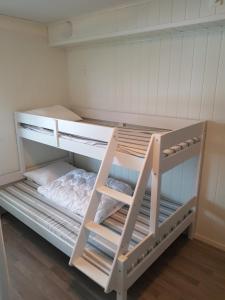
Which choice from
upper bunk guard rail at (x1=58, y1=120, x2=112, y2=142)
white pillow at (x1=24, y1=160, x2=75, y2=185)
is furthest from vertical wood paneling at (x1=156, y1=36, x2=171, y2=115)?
white pillow at (x1=24, y1=160, x2=75, y2=185)

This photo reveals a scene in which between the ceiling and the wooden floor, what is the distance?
221cm

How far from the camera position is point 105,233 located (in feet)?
5.13

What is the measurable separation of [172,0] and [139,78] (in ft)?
2.48

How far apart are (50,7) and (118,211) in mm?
2008

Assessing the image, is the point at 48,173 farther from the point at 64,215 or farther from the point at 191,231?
the point at 191,231

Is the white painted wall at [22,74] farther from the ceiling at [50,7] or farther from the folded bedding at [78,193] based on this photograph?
the folded bedding at [78,193]

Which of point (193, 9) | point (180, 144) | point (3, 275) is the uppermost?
point (193, 9)

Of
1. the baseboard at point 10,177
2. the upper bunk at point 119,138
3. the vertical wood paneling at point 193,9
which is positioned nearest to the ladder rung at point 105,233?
the upper bunk at point 119,138

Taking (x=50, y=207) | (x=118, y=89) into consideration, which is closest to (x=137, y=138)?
(x=118, y=89)

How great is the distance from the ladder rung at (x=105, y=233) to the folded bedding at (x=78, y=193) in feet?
1.04

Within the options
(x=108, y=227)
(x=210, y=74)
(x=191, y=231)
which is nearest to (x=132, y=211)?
(x=108, y=227)

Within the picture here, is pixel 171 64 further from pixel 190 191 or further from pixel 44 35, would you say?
pixel 44 35

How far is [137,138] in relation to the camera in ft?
6.56

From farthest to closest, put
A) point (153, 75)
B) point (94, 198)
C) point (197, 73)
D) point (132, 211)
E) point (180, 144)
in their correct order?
point (153, 75)
point (197, 73)
point (180, 144)
point (94, 198)
point (132, 211)
